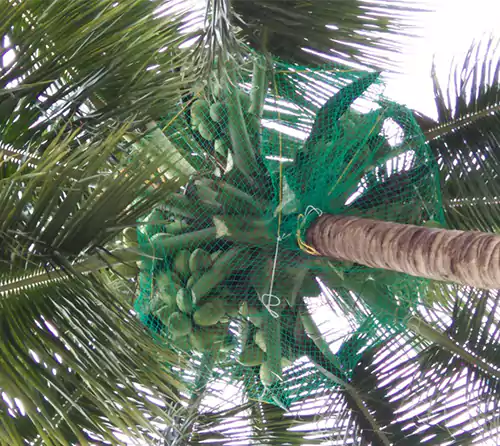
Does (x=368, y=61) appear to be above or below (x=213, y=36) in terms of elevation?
above

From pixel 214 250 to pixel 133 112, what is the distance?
51 cm

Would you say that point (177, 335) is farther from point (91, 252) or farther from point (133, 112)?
point (133, 112)

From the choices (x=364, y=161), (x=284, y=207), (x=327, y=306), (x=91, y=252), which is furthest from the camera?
(x=327, y=306)

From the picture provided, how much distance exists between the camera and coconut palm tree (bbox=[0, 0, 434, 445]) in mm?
1425

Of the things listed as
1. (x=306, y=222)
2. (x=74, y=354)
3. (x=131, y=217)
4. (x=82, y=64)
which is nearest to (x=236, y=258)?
(x=306, y=222)

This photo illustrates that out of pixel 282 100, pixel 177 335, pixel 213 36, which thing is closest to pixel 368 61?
pixel 282 100

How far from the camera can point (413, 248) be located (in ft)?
4.68

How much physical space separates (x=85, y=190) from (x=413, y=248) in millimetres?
967

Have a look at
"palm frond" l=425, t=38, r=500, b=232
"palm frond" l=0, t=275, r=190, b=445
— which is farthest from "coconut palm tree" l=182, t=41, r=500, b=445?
"palm frond" l=0, t=275, r=190, b=445

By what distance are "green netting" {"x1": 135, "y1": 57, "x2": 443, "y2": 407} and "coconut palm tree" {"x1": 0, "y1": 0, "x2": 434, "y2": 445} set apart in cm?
15

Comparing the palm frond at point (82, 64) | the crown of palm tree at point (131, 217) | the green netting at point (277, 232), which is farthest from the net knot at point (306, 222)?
the palm frond at point (82, 64)

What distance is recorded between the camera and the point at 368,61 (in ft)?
8.07

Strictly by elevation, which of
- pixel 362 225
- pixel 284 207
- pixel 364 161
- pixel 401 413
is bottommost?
pixel 401 413

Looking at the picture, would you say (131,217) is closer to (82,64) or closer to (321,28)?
(82,64)
